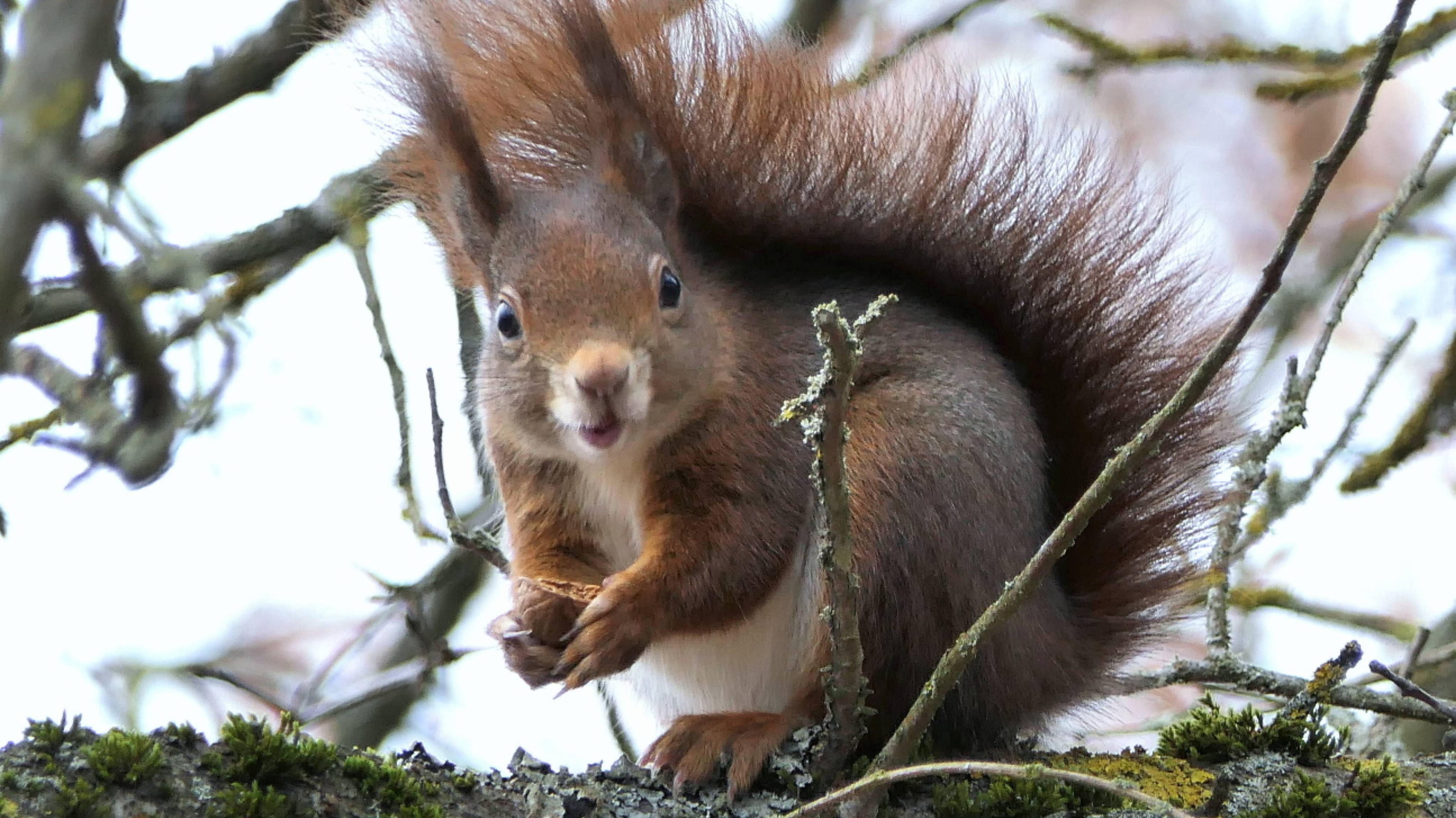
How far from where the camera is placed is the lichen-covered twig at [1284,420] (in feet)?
6.87

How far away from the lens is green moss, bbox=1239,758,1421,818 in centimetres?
173

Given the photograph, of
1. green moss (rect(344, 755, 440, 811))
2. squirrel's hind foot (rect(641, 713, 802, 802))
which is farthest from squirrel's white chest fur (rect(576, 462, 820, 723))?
green moss (rect(344, 755, 440, 811))

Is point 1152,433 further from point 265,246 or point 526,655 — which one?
point 265,246

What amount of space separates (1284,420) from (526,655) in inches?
46.9

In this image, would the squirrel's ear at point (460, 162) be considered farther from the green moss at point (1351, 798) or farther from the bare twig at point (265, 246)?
the green moss at point (1351, 798)

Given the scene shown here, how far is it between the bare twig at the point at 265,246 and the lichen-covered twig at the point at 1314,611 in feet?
5.75

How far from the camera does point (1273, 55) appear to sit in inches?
112

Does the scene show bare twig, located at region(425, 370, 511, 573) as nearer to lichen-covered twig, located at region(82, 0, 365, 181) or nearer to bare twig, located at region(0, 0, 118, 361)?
lichen-covered twig, located at region(82, 0, 365, 181)

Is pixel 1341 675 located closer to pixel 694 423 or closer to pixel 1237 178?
pixel 694 423

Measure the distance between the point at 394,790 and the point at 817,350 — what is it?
3.72ft

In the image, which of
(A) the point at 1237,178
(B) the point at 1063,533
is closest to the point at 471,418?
(B) the point at 1063,533

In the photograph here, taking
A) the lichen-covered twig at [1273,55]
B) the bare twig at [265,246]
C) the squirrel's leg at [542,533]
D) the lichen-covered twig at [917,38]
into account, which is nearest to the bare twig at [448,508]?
the squirrel's leg at [542,533]

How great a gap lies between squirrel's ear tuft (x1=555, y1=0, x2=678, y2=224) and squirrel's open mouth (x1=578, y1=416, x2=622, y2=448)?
19.9 inches

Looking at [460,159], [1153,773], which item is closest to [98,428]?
[460,159]
